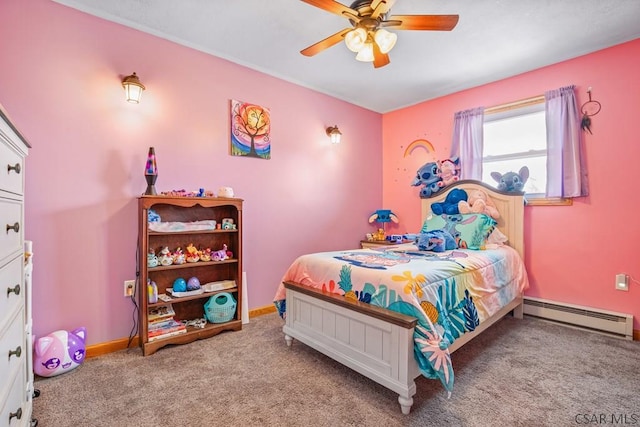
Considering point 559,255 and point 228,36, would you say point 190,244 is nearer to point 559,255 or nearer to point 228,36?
point 228,36

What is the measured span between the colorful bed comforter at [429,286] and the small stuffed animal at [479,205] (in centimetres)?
58

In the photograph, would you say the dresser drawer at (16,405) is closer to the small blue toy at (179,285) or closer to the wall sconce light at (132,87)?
the small blue toy at (179,285)

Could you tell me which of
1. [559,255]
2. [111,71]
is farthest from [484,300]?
[111,71]

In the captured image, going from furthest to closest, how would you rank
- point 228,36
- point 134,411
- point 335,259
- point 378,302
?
point 228,36 < point 335,259 < point 378,302 < point 134,411

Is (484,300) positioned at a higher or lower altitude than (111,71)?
lower

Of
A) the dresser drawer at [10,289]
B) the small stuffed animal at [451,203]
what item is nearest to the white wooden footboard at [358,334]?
the dresser drawer at [10,289]

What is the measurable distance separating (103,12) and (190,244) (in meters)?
1.87

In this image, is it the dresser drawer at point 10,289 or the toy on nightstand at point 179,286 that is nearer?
the dresser drawer at point 10,289

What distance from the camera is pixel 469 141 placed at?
3.49m

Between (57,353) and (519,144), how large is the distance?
4382 millimetres

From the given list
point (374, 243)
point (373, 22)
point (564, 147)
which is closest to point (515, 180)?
point (564, 147)

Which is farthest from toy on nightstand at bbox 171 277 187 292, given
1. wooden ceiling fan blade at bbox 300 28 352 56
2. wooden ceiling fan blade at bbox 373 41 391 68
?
wooden ceiling fan blade at bbox 373 41 391 68

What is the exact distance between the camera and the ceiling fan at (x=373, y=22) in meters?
1.72

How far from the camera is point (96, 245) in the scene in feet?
7.35
